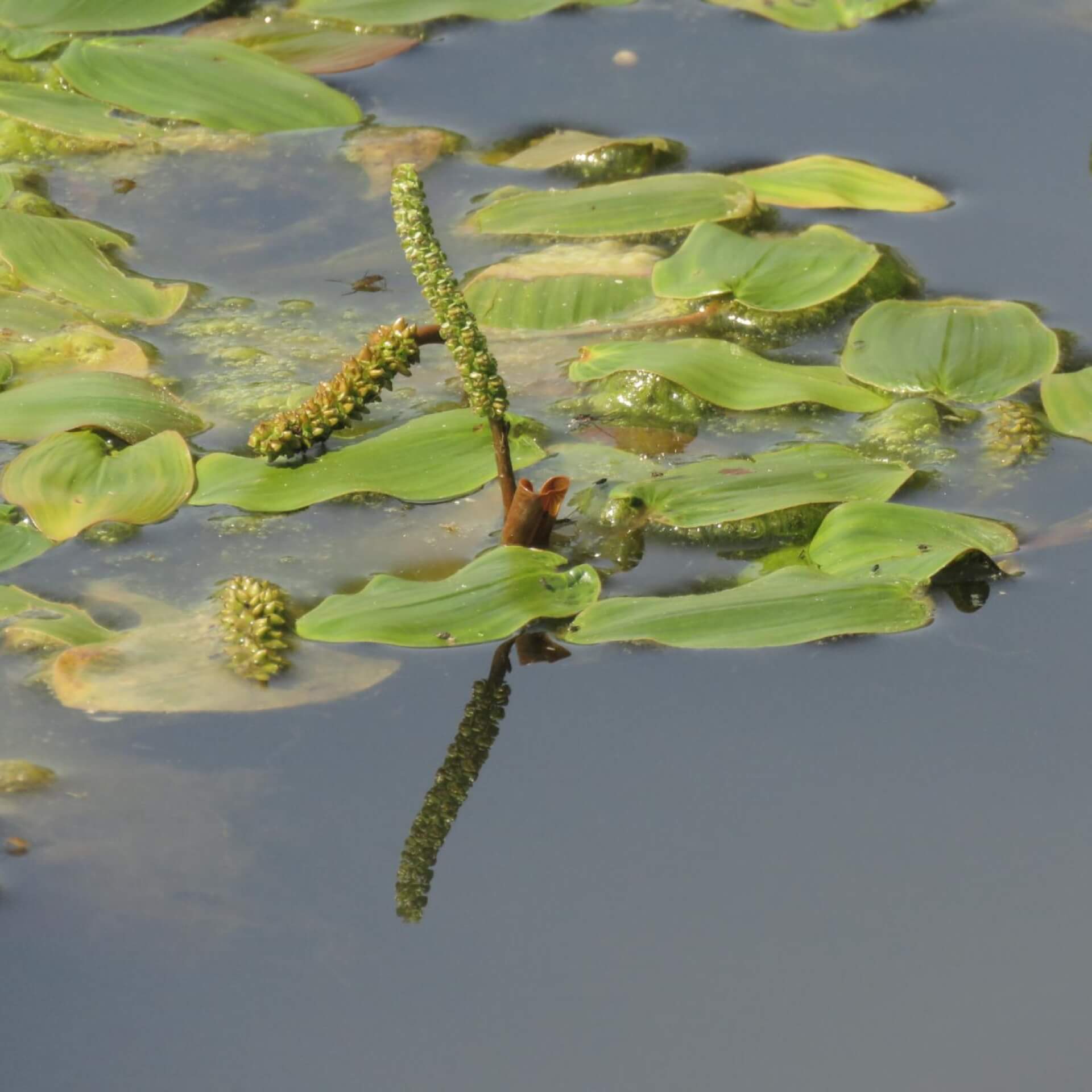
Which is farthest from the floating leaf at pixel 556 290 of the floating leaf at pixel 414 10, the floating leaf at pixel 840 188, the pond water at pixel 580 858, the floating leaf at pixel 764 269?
the floating leaf at pixel 414 10

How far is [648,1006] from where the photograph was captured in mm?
1504

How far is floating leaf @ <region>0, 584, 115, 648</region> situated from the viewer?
1935mm

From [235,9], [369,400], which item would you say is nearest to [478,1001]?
[369,400]

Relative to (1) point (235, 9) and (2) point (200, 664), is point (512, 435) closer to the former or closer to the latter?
(2) point (200, 664)

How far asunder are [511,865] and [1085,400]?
3.89 feet

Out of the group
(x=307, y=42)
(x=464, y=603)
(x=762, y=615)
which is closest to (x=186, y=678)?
(x=464, y=603)

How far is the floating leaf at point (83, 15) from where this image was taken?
3.32 meters

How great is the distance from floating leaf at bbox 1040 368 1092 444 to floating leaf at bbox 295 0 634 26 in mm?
1644

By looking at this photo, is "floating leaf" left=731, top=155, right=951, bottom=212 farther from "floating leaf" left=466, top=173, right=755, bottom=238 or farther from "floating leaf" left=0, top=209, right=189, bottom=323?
"floating leaf" left=0, top=209, right=189, bottom=323

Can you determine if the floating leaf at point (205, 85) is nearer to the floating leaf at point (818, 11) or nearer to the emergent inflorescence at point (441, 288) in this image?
the floating leaf at point (818, 11)

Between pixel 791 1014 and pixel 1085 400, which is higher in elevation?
pixel 1085 400

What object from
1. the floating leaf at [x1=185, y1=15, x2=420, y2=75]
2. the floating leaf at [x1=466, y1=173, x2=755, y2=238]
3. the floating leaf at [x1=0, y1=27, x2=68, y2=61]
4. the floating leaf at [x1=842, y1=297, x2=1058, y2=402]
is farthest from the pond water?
the floating leaf at [x1=0, y1=27, x2=68, y2=61]

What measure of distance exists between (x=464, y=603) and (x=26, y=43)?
79.1 inches

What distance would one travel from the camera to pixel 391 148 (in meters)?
3.07
